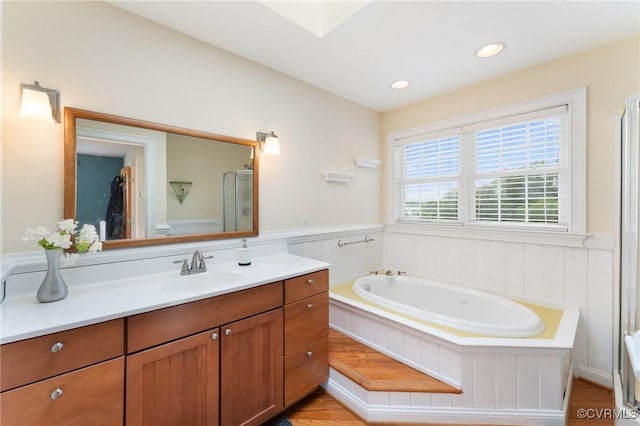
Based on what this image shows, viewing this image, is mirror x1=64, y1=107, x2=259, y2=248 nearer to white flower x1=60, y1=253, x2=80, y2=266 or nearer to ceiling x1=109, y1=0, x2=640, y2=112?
white flower x1=60, y1=253, x2=80, y2=266

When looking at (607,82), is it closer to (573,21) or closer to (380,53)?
(573,21)

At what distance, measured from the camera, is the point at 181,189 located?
5.71 feet

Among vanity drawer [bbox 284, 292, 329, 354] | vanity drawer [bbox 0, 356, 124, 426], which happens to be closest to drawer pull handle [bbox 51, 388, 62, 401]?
vanity drawer [bbox 0, 356, 124, 426]

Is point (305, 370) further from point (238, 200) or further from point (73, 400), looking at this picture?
point (238, 200)

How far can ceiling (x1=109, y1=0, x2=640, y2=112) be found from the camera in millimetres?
1539

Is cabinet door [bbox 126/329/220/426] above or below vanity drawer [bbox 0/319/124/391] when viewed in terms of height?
below

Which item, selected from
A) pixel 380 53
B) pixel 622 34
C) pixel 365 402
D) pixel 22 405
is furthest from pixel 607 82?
pixel 22 405

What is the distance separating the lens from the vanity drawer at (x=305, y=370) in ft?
5.29

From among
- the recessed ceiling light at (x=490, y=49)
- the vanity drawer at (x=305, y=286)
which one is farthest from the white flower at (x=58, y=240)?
the recessed ceiling light at (x=490, y=49)

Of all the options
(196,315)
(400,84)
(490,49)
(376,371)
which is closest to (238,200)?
(196,315)

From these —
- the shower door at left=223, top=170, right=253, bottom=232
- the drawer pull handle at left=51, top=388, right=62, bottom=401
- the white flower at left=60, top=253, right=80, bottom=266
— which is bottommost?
the drawer pull handle at left=51, top=388, right=62, bottom=401

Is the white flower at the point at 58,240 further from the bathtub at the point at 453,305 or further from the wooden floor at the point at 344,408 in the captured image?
the bathtub at the point at 453,305

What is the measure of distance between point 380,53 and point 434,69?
0.56m

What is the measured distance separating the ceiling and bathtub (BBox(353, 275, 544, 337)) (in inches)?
75.2
